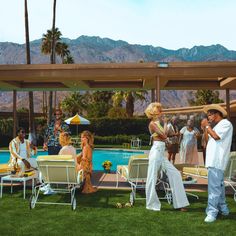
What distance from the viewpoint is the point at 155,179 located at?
617cm

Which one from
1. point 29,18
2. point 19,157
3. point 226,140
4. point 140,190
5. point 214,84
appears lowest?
point 140,190

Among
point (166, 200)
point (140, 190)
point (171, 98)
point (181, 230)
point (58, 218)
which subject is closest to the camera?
point (181, 230)

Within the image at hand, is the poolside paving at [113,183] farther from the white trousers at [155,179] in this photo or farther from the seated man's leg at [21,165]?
the white trousers at [155,179]

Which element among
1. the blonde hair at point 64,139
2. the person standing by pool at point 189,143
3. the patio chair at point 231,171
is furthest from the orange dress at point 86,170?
the person standing by pool at point 189,143

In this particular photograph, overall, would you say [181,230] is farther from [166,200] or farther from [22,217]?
[22,217]

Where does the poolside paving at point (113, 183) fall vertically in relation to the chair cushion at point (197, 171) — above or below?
below

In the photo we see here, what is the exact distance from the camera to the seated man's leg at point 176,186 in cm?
618

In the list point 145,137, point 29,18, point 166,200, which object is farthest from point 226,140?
point 29,18

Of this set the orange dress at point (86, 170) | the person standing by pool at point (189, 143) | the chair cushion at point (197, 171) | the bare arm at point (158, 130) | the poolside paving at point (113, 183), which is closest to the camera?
the bare arm at point (158, 130)

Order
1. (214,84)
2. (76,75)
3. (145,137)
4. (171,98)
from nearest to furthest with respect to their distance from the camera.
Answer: (76,75) → (214,84) → (145,137) → (171,98)

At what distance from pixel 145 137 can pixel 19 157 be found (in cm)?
1916

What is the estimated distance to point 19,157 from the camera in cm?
773

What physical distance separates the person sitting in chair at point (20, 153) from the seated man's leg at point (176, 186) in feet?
9.99

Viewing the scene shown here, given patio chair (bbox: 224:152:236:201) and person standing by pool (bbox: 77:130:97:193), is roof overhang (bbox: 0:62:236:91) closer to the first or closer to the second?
person standing by pool (bbox: 77:130:97:193)
